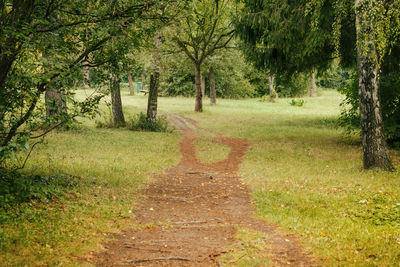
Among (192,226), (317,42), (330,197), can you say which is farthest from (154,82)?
(192,226)

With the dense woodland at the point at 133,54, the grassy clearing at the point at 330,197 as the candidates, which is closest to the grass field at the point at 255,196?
the grassy clearing at the point at 330,197

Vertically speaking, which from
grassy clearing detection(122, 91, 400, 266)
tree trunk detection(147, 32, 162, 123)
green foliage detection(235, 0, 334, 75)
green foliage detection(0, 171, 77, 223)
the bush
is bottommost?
grassy clearing detection(122, 91, 400, 266)

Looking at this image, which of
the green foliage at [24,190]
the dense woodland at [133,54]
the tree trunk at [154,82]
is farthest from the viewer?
the tree trunk at [154,82]

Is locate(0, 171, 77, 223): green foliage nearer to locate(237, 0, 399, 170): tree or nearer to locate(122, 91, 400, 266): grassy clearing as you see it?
locate(122, 91, 400, 266): grassy clearing

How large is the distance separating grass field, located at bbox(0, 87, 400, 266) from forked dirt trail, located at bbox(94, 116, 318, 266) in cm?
31

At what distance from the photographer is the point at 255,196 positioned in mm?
9133

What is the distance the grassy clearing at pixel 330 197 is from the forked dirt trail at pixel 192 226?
0.44 m

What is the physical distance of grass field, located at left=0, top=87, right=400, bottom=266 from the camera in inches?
215

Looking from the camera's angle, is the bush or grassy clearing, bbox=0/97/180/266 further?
the bush

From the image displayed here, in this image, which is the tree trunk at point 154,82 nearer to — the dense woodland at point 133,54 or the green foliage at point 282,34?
the dense woodland at point 133,54

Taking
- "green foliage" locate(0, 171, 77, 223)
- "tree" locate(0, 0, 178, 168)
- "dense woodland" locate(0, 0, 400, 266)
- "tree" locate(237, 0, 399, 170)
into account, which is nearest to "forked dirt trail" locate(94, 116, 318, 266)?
"green foliage" locate(0, 171, 77, 223)

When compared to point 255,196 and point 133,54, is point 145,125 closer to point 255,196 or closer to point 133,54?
point 133,54

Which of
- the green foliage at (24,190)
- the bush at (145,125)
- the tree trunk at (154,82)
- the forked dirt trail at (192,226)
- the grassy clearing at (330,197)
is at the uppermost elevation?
the tree trunk at (154,82)

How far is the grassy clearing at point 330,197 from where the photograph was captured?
562 cm
